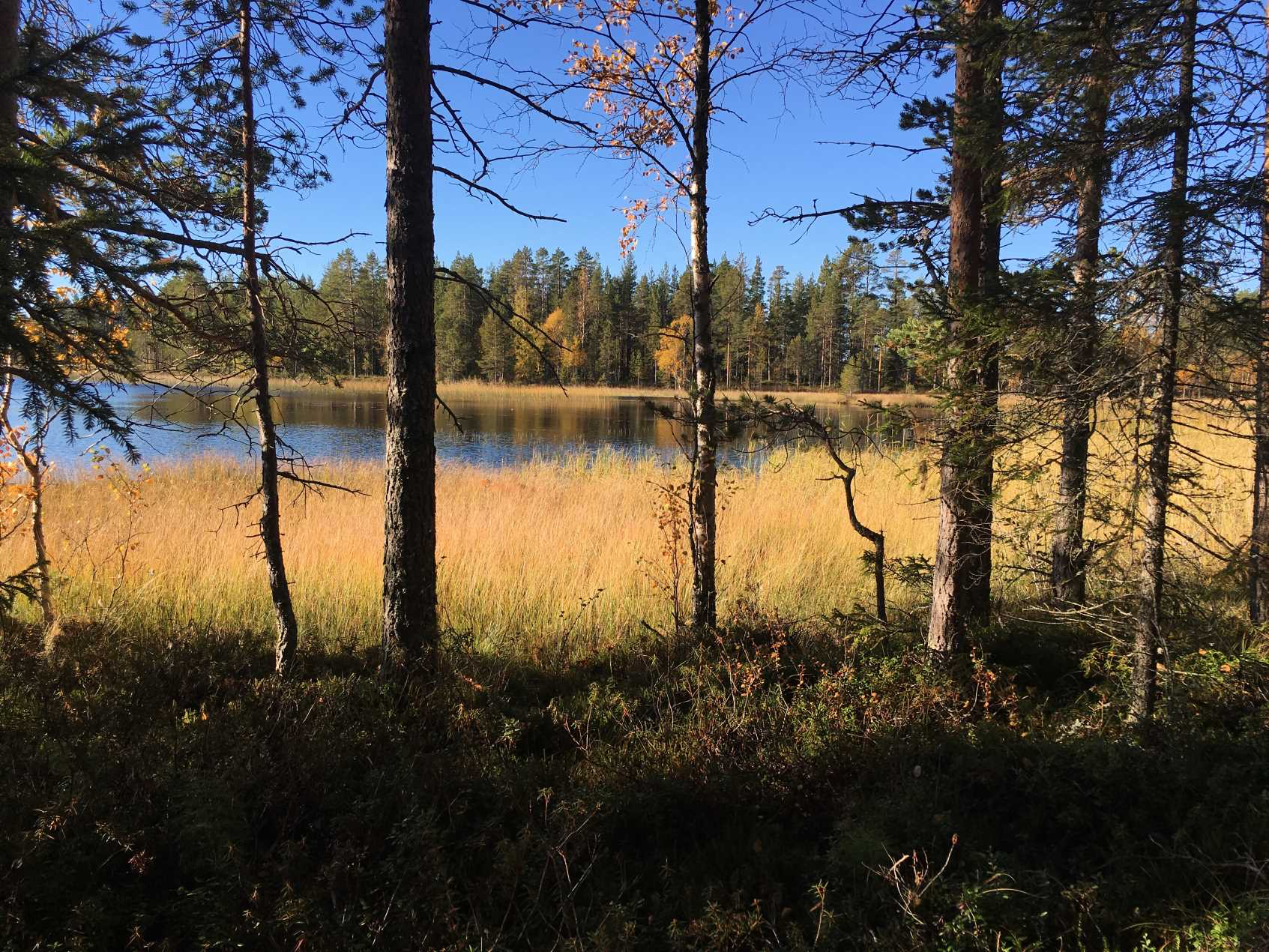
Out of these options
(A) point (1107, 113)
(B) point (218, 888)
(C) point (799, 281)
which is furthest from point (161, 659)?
(C) point (799, 281)

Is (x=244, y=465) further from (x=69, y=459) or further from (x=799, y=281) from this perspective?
(x=799, y=281)

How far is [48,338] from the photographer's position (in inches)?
120

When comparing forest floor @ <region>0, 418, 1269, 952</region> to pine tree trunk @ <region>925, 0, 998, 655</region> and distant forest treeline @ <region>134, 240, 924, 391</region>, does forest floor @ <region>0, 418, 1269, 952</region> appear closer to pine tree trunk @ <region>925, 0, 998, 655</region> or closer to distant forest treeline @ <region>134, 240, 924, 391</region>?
pine tree trunk @ <region>925, 0, 998, 655</region>

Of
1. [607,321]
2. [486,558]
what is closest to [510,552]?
[486,558]

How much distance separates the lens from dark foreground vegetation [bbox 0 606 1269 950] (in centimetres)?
234

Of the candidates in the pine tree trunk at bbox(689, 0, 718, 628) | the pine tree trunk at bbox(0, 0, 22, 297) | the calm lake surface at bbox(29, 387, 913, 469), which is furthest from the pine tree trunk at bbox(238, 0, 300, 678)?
the pine tree trunk at bbox(689, 0, 718, 628)

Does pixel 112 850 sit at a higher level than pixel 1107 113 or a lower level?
lower

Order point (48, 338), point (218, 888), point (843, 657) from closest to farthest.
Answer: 1. point (218, 888)
2. point (48, 338)
3. point (843, 657)

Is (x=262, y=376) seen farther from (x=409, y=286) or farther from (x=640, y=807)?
(x=640, y=807)

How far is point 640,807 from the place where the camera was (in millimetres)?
3098

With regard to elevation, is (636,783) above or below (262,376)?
below

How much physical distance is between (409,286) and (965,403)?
343cm

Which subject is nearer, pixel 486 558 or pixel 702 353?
pixel 702 353

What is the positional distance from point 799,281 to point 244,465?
Result: 62508mm
